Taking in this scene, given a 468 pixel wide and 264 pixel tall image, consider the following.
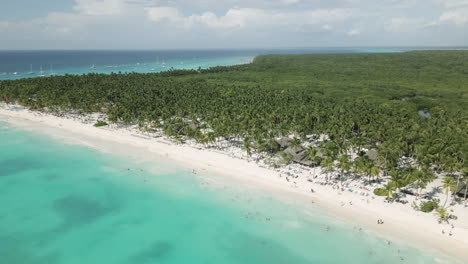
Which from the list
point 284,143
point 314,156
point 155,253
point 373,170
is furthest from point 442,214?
point 155,253

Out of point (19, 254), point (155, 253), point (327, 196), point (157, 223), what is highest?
point (327, 196)

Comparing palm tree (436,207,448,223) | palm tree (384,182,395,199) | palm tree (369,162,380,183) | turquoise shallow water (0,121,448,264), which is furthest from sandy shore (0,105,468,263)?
palm tree (369,162,380,183)

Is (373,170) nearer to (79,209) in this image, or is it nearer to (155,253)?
(155,253)

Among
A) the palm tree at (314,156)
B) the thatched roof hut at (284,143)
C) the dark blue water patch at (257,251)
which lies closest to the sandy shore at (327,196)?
the palm tree at (314,156)

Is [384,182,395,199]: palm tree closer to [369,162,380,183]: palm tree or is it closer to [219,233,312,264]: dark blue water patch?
[369,162,380,183]: palm tree

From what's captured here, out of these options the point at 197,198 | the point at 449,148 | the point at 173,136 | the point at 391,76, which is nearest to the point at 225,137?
the point at 173,136

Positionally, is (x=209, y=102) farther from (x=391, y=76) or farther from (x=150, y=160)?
(x=391, y=76)
